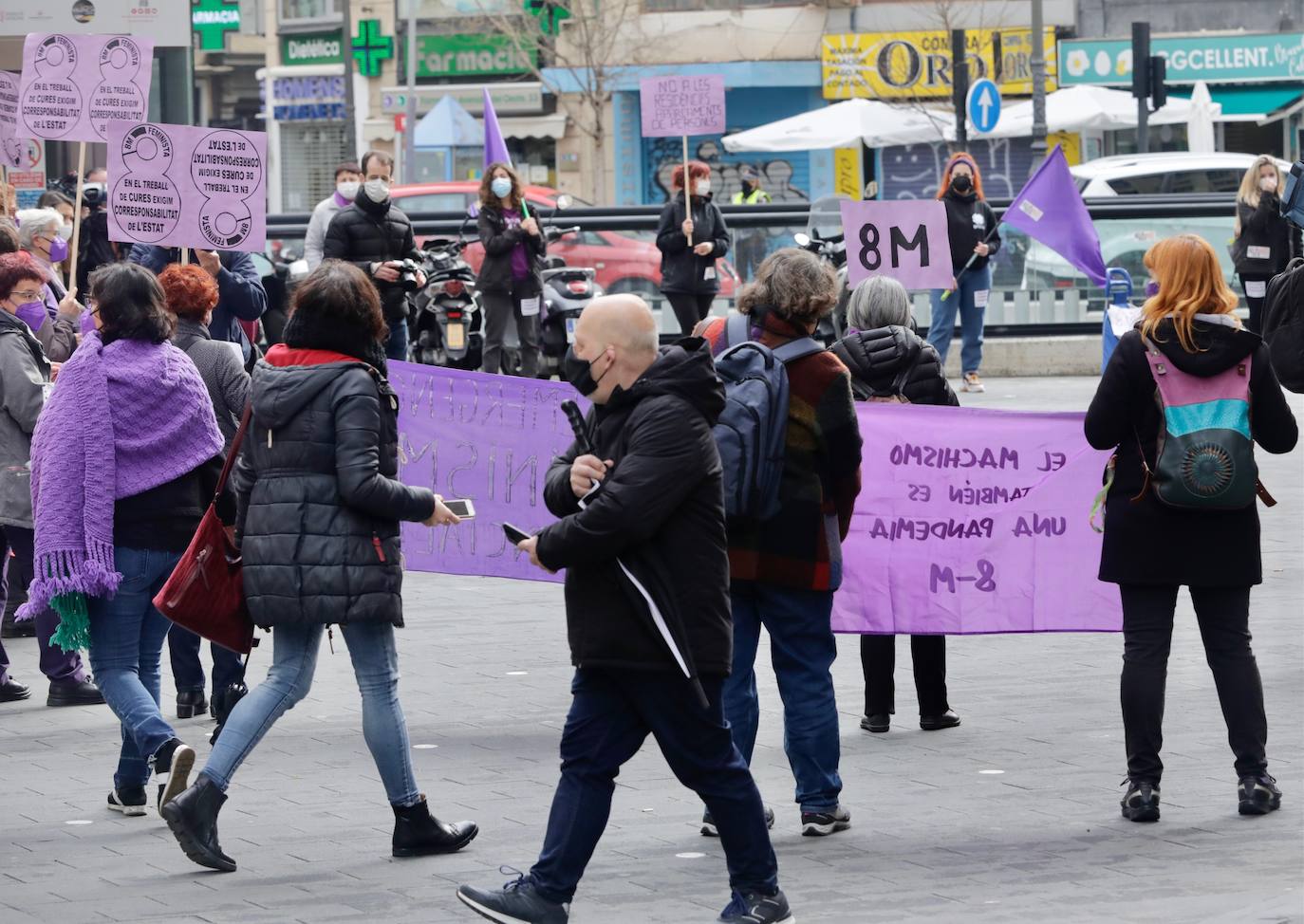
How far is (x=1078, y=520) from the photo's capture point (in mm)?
7367

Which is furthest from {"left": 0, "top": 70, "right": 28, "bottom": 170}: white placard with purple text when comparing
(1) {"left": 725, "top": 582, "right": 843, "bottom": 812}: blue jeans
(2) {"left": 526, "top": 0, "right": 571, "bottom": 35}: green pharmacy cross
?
(2) {"left": 526, "top": 0, "right": 571, "bottom": 35}: green pharmacy cross

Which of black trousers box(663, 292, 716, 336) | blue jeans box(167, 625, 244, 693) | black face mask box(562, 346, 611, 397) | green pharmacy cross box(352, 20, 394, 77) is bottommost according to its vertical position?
blue jeans box(167, 625, 244, 693)

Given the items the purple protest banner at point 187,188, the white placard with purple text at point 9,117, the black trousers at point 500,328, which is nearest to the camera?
the purple protest banner at point 187,188

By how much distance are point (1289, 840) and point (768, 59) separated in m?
34.7

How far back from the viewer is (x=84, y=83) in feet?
34.1

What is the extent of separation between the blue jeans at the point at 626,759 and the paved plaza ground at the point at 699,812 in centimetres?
32

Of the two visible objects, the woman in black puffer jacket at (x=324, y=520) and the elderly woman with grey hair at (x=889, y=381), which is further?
the elderly woman with grey hair at (x=889, y=381)

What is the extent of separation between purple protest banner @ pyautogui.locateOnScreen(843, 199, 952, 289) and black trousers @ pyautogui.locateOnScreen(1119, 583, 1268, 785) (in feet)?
14.6

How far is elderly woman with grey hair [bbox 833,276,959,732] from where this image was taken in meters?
6.98

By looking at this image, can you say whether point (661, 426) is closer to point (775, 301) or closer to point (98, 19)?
point (775, 301)

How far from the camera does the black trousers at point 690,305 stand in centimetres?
1767

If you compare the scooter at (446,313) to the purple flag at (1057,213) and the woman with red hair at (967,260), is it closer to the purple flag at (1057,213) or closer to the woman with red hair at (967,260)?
the woman with red hair at (967,260)

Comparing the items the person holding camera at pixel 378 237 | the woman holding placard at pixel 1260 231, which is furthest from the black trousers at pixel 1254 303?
the person holding camera at pixel 378 237

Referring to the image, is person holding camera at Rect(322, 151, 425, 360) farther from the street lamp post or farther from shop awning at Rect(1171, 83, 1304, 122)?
shop awning at Rect(1171, 83, 1304, 122)
